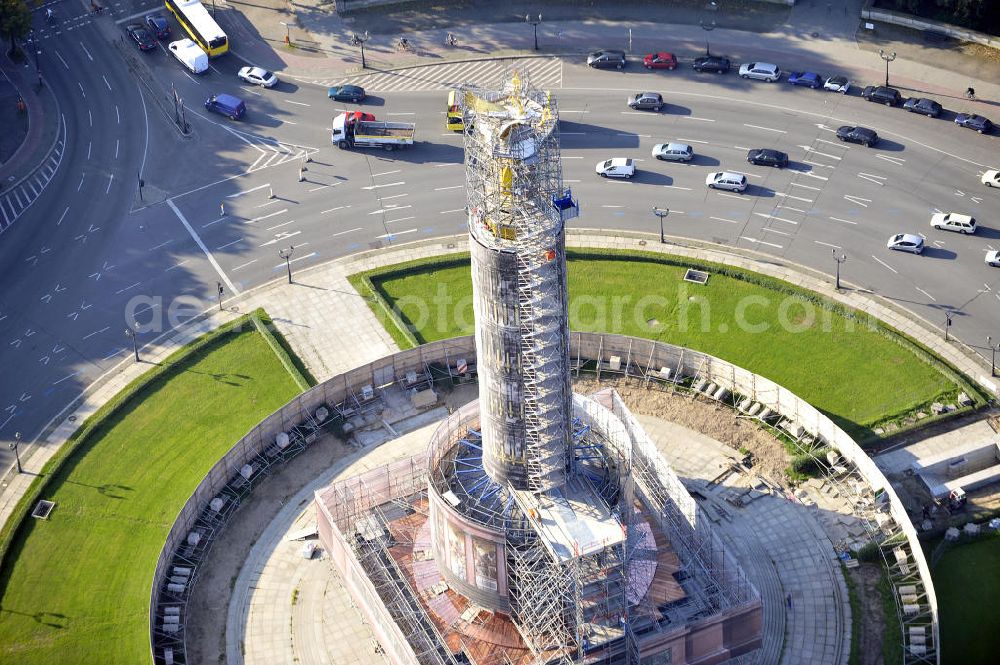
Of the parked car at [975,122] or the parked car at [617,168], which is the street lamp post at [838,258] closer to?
the parked car at [617,168]

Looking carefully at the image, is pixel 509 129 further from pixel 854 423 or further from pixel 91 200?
pixel 91 200

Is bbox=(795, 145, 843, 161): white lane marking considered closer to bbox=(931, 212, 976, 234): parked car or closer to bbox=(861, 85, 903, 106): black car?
bbox=(861, 85, 903, 106): black car

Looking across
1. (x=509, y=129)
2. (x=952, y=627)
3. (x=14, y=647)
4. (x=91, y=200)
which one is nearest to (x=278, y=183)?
(x=91, y=200)

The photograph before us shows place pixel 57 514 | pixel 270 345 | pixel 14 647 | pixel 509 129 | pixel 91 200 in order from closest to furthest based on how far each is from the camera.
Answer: pixel 509 129
pixel 14 647
pixel 57 514
pixel 270 345
pixel 91 200

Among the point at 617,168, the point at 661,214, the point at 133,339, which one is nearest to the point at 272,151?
the point at 133,339

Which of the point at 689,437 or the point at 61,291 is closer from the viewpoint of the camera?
the point at 689,437

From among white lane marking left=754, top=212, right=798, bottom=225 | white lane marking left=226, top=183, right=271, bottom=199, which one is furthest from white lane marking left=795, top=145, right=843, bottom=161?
white lane marking left=226, top=183, right=271, bottom=199
